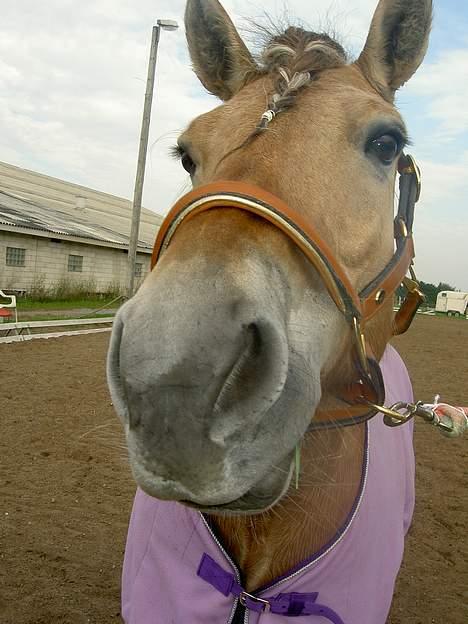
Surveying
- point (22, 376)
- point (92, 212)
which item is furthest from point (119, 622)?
point (92, 212)

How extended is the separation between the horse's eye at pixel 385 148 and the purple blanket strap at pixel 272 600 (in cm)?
162

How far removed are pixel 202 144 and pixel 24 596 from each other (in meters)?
3.23

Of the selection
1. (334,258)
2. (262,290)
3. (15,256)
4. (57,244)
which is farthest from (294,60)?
A: (57,244)

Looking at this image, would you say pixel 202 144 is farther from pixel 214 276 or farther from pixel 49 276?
pixel 49 276

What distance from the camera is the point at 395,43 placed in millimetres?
2197

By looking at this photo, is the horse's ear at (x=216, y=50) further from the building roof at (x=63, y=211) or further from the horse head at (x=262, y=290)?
the building roof at (x=63, y=211)

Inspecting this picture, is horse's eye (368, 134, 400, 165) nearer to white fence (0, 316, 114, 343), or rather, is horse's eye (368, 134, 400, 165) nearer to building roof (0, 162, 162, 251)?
white fence (0, 316, 114, 343)

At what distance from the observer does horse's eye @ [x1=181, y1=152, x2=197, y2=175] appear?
213cm

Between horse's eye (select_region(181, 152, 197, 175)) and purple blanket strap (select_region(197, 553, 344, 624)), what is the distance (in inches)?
61.8

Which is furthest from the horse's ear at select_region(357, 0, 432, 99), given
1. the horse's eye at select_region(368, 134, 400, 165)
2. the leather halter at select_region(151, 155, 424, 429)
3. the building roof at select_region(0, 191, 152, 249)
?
the building roof at select_region(0, 191, 152, 249)

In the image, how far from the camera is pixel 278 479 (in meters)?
1.44

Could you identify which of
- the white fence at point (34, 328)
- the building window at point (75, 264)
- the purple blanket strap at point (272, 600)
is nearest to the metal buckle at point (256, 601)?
the purple blanket strap at point (272, 600)

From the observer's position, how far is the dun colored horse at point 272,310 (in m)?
1.18

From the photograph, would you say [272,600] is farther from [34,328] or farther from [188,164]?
[34,328]
